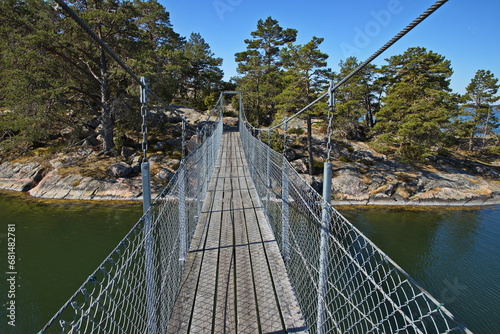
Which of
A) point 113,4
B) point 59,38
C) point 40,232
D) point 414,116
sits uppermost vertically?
point 113,4

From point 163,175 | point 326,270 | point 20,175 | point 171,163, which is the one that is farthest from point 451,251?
point 20,175

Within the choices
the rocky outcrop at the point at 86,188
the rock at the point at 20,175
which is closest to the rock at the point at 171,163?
the rocky outcrop at the point at 86,188

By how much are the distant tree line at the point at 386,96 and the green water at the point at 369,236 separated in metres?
3.94

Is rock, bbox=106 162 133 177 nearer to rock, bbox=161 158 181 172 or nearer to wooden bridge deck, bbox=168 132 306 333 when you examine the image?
rock, bbox=161 158 181 172

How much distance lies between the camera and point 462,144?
19297 mm

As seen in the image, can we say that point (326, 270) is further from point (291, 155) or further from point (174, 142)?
point (174, 142)

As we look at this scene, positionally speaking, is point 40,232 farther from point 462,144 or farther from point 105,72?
point 462,144

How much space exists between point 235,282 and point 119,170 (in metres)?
9.47

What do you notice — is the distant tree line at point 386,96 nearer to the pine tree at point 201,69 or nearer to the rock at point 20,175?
the pine tree at point 201,69

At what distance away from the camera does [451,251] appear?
22.6ft

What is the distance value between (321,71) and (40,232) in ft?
35.7

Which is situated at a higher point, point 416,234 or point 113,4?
point 113,4

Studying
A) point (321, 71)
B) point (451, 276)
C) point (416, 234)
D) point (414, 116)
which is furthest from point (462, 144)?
point (451, 276)

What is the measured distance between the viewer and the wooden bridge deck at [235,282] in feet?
6.28
